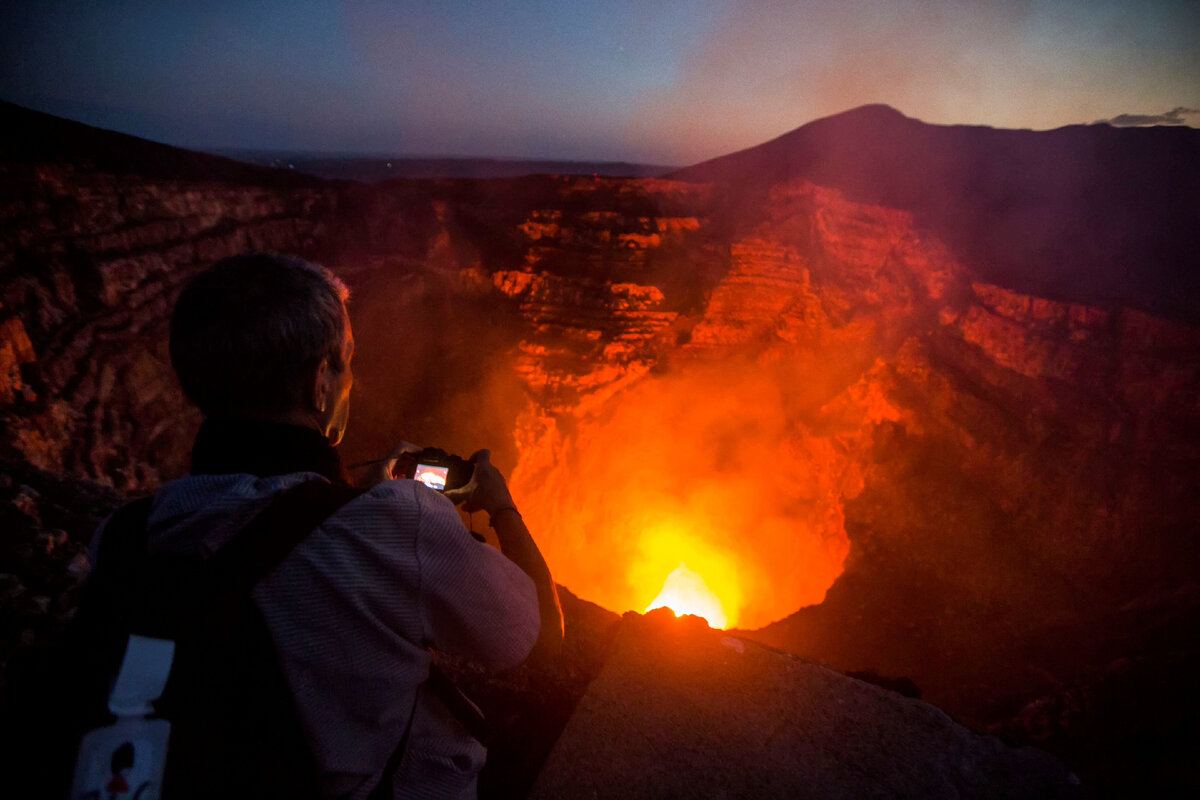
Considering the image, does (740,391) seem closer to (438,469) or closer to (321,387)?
(438,469)

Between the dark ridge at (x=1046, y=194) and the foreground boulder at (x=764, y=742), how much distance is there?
7.72m

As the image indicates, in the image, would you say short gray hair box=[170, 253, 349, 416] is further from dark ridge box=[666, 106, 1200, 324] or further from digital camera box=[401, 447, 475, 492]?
dark ridge box=[666, 106, 1200, 324]

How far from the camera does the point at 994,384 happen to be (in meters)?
8.84

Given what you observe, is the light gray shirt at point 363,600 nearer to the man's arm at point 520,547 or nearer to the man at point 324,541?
the man at point 324,541

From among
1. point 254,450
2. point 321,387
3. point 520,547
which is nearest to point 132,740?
point 254,450

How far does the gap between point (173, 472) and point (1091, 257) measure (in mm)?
14258

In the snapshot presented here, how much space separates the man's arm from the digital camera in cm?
5

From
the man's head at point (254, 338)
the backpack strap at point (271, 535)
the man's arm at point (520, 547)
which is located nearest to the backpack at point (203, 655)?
the backpack strap at point (271, 535)

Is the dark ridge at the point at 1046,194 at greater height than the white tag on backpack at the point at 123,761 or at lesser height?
greater

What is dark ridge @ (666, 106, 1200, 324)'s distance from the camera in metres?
7.76

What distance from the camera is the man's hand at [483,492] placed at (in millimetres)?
1872

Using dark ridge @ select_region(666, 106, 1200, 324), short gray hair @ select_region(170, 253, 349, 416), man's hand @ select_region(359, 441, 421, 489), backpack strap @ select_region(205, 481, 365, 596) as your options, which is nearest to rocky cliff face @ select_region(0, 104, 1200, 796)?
dark ridge @ select_region(666, 106, 1200, 324)

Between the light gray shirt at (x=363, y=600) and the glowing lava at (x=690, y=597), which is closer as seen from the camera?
the light gray shirt at (x=363, y=600)

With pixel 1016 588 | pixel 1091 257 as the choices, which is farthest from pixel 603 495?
pixel 1091 257
